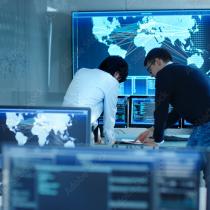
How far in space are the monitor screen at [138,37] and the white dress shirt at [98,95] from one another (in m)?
1.34

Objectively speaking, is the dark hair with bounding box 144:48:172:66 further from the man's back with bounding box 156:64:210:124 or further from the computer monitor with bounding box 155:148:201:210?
the computer monitor with bounding box 155:148:201:210

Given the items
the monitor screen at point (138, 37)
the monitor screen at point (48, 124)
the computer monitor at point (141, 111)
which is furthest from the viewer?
the monitor screen at point (138, 37)

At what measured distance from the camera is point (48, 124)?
1781 millimetres

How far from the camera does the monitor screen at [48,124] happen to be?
176cm

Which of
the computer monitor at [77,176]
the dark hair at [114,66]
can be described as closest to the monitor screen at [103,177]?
the computer monitor at [77,176]

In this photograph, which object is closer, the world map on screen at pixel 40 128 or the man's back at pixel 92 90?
the world map on screen at pixel 40 128

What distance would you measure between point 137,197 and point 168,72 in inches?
77.2

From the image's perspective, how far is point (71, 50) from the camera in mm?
4324

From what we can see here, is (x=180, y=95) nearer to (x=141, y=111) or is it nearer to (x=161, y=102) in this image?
(x=161, y=102)

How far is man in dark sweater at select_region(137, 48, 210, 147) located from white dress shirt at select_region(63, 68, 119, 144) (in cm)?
28

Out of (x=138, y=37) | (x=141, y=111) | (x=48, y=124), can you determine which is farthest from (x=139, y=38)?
(x=48, y=124)

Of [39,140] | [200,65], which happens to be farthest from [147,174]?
[200,65]

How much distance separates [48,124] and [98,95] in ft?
3.59

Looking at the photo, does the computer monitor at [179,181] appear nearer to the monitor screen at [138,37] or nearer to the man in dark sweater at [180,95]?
the man in dark sweater at [180,95]
